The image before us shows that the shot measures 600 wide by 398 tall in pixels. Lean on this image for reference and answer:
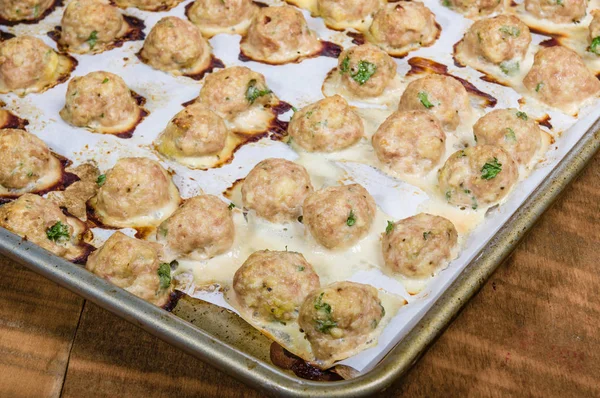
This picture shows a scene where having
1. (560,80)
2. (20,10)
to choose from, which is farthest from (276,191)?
(20,10)

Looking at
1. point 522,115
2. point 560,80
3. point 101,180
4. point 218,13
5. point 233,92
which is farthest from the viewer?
point 218,13

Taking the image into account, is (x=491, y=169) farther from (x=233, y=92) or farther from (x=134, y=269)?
(x=134, y=269)

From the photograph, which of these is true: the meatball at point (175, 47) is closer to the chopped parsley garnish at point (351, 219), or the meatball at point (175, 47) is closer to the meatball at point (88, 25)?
the meatball at point (88, 25)

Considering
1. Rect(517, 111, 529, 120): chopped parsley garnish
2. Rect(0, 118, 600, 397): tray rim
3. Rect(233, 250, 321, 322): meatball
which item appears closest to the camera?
Rect(0, 118, 600, 397): tray rim

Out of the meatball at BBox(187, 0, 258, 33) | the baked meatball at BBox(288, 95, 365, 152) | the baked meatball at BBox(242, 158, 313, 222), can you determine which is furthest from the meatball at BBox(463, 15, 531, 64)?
the baked meatball at BBox(242, 158, 313, 222)

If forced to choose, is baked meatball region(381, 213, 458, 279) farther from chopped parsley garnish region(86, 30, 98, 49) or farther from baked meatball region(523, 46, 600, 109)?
chopped parsley garnish region(86, 30, 98, 49)

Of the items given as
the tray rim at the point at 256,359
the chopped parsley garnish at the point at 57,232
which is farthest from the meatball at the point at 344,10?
the chopped parsley garnish at the point at 57,232
